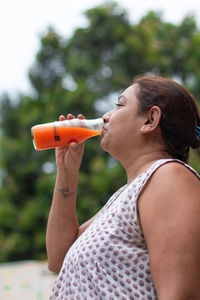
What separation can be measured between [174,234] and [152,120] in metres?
0.41

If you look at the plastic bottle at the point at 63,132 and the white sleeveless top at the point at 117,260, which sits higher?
the plastic bottle at the point at 63,132

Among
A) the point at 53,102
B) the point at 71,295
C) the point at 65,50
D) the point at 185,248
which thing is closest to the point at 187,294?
the point at 185,248

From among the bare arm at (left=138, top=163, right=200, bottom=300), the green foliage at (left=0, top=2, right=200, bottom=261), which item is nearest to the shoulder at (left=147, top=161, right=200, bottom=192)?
the bare arm at (left=138, top=163, right=200, bottom=300)

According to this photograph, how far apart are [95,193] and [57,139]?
7567 millimetres

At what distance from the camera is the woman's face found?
1.27m

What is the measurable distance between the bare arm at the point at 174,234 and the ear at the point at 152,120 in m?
0.23

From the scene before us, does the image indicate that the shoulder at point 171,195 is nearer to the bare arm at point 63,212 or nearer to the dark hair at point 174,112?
the dark hair at point 174,112

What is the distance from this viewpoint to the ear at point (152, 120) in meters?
1.24

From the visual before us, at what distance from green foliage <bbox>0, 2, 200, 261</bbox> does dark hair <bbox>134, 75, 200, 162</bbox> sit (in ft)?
20.1

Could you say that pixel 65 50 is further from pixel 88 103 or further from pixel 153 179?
pixel 153 179

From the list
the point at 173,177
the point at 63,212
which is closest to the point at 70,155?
the point at 63,212

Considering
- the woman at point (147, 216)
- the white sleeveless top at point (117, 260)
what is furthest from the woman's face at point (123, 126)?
the white sleeveless top at point (117, 260)

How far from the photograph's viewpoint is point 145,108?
1275 mm

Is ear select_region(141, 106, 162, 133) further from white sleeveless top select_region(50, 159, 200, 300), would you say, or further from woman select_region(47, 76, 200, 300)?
white sleeveless top select_region(50, 159, 200, 300)
